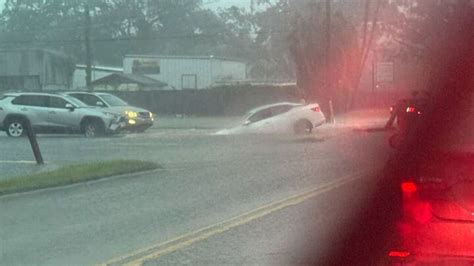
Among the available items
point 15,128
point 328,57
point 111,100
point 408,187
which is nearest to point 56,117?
point 15,128

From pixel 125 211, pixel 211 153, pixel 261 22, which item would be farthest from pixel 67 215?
pixel 261 22

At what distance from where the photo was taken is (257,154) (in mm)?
26688

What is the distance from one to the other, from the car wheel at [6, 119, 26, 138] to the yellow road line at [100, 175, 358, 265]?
20.3 metres

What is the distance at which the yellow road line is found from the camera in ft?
36.1

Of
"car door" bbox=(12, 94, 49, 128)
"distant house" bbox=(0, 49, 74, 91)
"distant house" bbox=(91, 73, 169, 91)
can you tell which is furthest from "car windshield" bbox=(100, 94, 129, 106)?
"distant house" bbox=(91, 73, 169, 91)

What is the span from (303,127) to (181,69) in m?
36.4

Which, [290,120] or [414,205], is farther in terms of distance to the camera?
[290,120]

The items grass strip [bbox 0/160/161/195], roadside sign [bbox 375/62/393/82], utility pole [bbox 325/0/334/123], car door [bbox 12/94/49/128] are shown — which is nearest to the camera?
grass strip [bbox 0/160/161/195]

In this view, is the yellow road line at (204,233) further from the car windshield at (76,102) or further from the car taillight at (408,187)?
the car windshield at (76,102)

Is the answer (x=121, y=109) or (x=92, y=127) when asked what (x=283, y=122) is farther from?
(x=92, y=127)

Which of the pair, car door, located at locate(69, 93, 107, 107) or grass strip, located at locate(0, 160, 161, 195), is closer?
grass strip, located at locate(0, 160, 161, 195)

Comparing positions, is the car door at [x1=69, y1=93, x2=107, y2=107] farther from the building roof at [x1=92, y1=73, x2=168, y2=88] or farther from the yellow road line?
the building roof at [x1=92, y1=73, x2=168, y2=88]

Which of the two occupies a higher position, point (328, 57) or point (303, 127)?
point (328, 57)

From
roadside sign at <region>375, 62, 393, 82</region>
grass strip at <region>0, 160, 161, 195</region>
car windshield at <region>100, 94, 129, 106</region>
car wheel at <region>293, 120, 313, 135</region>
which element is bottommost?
car wheel at <region>293, 120, 313, 135</region>
